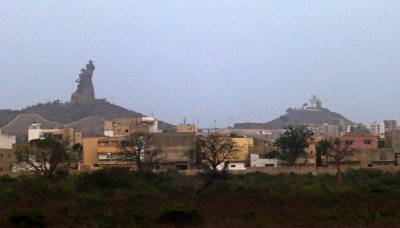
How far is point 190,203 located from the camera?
1124 inches

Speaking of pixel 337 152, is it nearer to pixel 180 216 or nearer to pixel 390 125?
pixel 180 216

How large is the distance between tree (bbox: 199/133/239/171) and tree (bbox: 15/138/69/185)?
388 inches

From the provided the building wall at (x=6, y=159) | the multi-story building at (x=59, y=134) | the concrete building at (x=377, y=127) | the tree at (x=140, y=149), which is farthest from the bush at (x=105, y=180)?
the concrete building at (x=377, y=127)

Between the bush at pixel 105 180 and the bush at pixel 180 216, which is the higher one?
the bush at pixel 105 180

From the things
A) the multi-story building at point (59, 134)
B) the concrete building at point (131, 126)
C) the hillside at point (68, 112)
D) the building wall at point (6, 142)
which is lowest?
the building wall at point (6, 142)

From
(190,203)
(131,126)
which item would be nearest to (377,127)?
(131,126)

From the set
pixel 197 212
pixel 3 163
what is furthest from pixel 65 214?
pixel 3 163

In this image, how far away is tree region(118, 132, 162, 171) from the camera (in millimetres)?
54781

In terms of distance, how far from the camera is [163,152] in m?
58.7

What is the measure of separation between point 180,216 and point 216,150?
3016 centimetres

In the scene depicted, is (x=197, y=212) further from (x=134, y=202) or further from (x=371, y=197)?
(x=371, y=197)

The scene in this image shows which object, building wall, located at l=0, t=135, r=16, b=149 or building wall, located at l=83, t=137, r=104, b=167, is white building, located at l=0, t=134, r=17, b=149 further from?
building wall, located at l=83, t=137, r=104, b=167

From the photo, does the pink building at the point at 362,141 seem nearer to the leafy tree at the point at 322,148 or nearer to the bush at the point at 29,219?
the leafy tree at the point at 322,148

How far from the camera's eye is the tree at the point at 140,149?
5478 centimetres
